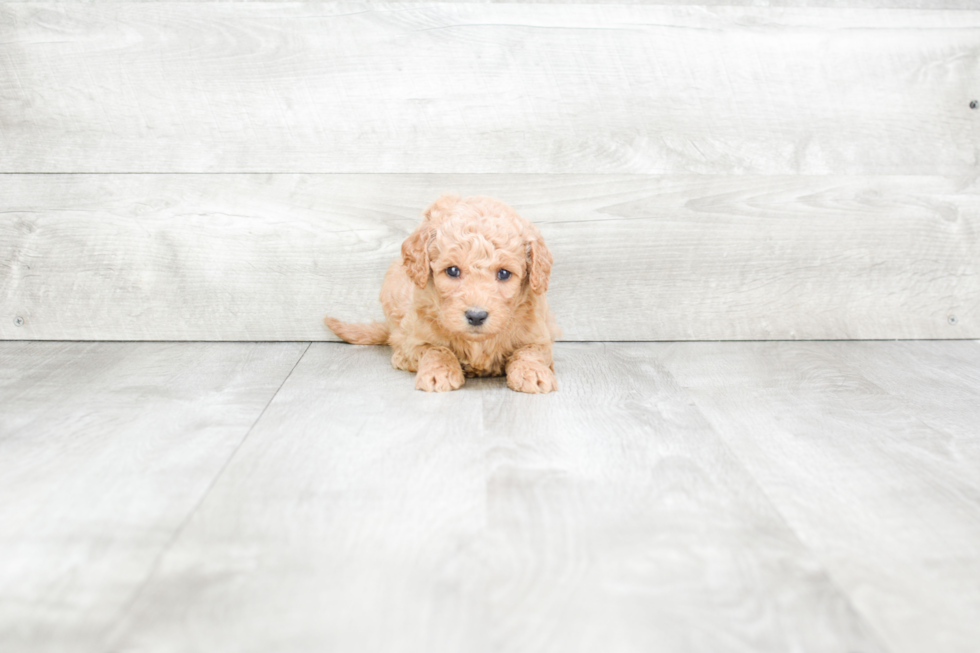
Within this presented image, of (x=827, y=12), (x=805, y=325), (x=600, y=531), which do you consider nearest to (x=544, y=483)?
(x=600, y=531)

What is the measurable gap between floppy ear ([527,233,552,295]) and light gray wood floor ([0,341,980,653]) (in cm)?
28

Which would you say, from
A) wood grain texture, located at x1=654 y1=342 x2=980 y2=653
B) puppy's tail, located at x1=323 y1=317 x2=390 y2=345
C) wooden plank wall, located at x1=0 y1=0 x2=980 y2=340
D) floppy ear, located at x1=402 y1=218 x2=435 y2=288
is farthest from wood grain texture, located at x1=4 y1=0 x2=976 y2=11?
wood grain texture, located at x1=654 y1=342 x2=980 y2=653

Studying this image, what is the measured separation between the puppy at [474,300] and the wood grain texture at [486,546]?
0.20 meters

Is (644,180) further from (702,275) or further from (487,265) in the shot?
(487,265)

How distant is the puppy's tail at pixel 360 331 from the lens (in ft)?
7.55

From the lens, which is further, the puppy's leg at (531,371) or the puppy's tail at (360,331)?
the puppy's tail at (360,331)

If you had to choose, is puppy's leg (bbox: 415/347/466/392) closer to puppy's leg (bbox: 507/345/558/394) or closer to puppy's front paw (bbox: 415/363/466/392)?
puppy's front paw (bbox: 415/363/466/392)

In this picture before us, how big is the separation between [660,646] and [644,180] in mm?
1668

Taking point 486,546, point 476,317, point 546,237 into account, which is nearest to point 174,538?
point 486,546

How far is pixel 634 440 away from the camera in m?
1.58

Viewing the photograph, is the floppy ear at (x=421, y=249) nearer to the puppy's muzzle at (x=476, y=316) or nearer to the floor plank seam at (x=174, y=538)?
the puppy's muzzle at (x=476, y=316)

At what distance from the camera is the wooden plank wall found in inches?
88.0

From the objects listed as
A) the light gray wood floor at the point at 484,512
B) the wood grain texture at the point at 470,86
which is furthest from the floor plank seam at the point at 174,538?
the wood grain texture at the point at 470,86

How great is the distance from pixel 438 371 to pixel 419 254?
0.31 metres
